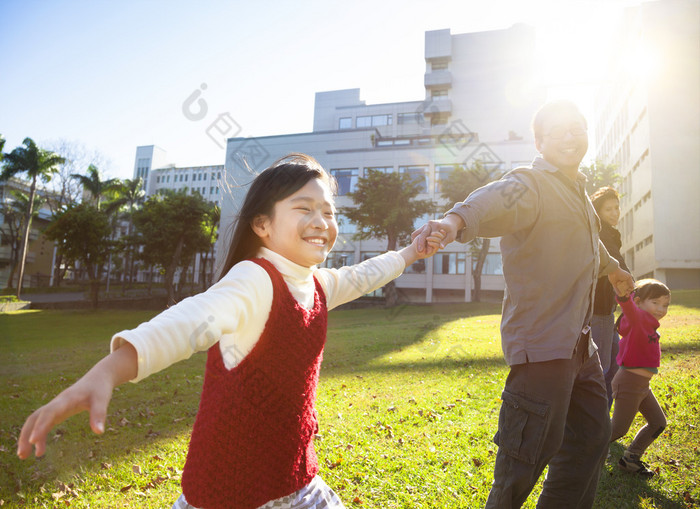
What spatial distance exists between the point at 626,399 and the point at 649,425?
14.2 inches

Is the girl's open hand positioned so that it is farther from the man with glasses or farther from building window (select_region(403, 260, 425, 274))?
building window (select_region(403, 260, 425, 274))

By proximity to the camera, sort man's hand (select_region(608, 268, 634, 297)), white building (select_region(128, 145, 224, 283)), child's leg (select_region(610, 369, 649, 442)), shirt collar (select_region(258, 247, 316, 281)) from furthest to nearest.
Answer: white building (select_region(128, 145, 224, 283))
child's leg (select_region(610, 369, 649, 442))
man's hand (select_region(608, 268, 634, 297))
shirt collar (select_region(258, 247, 316, 281))

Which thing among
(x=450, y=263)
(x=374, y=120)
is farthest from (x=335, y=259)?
(x=374, y=120)

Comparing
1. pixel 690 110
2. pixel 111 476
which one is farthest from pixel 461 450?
pixel 690 110

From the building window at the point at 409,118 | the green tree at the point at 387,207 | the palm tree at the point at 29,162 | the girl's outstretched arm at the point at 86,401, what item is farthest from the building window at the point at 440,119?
the girl's outstretched arm at the point at 86,401

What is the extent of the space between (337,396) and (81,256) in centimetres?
3337

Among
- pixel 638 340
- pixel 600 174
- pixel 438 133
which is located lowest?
pixel 638 340

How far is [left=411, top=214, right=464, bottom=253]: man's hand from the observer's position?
97.2 inches

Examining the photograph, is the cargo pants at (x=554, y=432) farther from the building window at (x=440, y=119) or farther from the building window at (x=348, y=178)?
the building window at (x=440, y=119)

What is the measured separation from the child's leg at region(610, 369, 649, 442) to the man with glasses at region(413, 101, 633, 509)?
A: 180 centimetres

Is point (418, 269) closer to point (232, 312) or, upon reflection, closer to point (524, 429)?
point (524, 429)

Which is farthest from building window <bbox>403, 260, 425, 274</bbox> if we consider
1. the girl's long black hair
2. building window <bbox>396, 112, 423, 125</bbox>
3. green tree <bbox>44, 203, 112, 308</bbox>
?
the girl's long black hair

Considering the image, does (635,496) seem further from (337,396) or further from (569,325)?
(337,396)

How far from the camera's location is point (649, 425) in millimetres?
4289
